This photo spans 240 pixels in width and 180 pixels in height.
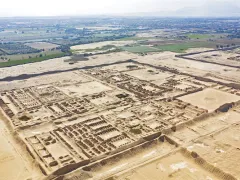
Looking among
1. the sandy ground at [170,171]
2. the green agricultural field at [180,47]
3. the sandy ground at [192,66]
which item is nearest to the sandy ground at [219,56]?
the sandy ground at [192,66]

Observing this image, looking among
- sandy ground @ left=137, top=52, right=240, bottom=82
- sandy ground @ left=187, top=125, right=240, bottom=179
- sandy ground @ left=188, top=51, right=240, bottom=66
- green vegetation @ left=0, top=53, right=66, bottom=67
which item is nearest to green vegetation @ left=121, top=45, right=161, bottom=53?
sandy ground @ left=137, top=52, right=240, bottom=82

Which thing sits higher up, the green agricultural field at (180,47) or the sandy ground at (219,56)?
the green agricultural field at (180,47)

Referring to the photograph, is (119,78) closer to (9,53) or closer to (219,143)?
(219,143)

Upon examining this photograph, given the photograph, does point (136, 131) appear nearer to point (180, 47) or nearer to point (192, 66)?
point (192, 66)

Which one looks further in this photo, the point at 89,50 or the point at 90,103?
the point at 89,50

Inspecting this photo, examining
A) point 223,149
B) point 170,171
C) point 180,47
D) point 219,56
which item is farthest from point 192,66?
point 170,171

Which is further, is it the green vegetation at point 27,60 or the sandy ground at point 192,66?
the green vegetation at point 27,60

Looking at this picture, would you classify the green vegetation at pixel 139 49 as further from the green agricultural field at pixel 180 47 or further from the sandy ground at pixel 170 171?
the sandy ground at pixel 170 171

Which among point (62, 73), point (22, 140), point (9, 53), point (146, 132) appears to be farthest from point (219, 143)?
point (9, 53)
